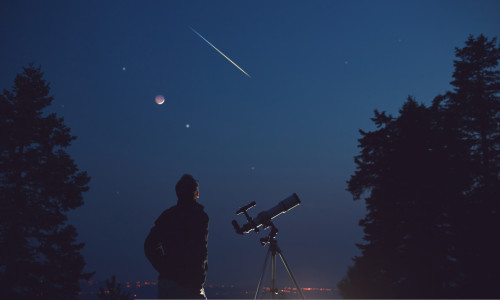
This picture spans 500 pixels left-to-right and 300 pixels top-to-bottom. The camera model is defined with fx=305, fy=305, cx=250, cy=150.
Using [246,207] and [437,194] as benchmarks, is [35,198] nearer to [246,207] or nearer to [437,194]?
[246,207]

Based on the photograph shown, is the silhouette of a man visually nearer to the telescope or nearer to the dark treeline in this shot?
the telescope

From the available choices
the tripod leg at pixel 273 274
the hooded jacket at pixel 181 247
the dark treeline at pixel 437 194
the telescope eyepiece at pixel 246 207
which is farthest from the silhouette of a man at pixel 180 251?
the dark treeline at pixel 437 194

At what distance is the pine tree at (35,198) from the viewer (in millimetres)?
14423

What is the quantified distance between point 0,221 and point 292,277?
15595 millimetres

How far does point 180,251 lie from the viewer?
3.17m

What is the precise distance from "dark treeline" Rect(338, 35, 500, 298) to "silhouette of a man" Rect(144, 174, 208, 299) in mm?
14891

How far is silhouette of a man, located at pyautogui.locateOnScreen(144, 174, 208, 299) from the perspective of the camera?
312cm

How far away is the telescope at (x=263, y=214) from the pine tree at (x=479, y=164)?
13.6m

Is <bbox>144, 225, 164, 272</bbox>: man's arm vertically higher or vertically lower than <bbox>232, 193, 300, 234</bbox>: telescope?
lower

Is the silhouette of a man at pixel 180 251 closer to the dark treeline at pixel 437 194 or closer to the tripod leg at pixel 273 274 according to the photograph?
the tripod leg at pixel 273 274

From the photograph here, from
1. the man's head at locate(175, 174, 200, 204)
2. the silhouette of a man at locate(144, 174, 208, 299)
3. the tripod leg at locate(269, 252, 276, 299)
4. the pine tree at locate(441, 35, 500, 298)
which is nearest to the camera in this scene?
the silhouette of a man at locate(144, 174, 208, 299)

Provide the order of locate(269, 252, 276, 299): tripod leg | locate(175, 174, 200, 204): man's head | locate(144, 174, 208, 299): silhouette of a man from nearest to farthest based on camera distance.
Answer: locate(144, 174, 208, 299): silhouette of a man, locate(175, 174, 200, 204): man's head, locate(269, 252, 276, 299): tripod leg

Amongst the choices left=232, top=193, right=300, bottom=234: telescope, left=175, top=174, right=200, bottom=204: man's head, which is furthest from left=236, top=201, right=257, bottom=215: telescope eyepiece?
left=175, top=174, right=200, bottom=204: man's head

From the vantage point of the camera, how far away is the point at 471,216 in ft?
48.4
